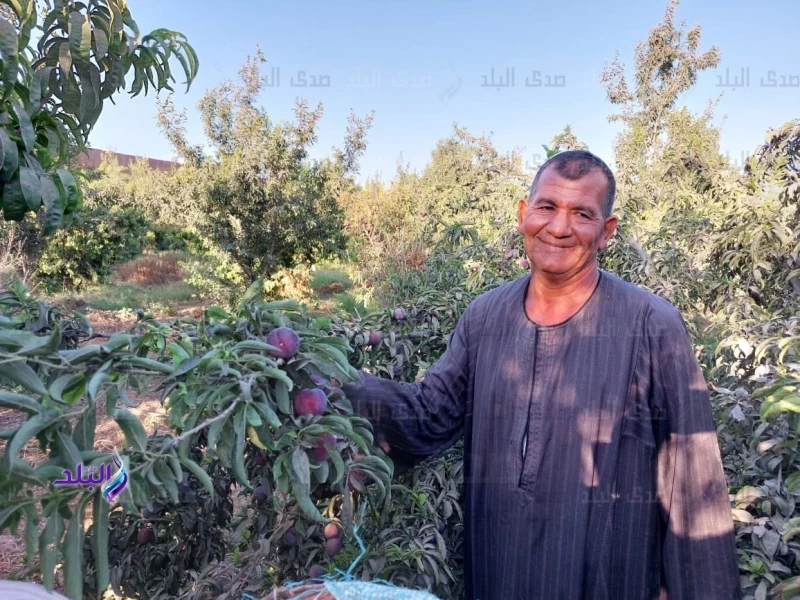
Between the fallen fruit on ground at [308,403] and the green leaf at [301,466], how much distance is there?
0.23 feet

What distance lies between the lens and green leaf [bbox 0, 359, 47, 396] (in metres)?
0.64

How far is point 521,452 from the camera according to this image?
134 centimetres

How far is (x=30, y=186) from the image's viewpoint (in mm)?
1382

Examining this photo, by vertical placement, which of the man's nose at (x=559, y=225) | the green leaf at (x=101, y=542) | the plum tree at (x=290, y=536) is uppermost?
the man's nose at (x=559, y=225)

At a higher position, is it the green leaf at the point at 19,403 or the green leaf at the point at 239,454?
the green leaf at the point at 19,403

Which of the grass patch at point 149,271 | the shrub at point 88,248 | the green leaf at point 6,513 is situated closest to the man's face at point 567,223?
the green leaf at point 6,513

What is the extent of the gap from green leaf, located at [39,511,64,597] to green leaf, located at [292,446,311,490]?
304mm

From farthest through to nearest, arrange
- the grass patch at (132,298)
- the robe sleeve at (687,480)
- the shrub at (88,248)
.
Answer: the grass patch at (132,298) → the shrub at (88,248) → the robe sleeve at (687,480)

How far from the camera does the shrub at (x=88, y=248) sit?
32.1 feet

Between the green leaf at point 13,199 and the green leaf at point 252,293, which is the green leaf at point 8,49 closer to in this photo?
the green leaf at point 13,199

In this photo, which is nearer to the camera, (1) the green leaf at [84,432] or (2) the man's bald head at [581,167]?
(1) the green leaf at [84,432]

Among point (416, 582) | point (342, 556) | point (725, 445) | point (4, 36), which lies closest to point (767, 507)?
point (725, 445)

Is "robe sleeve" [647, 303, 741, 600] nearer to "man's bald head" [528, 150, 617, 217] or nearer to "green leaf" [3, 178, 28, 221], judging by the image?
"man's bald head" [528, 150, 617, 217]

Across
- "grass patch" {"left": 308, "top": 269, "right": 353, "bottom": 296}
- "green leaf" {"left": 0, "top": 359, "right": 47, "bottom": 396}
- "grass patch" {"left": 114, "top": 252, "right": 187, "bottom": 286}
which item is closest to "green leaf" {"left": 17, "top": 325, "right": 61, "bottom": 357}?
"green leaf" {"left": 0, "top": 359, "right": 47, "bottom": 396}
